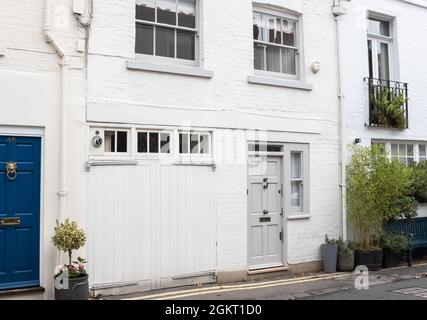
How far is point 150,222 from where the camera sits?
8.91 m

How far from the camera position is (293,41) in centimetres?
1134

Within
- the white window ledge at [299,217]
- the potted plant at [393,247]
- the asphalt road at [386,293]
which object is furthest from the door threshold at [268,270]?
the potted plant at [393,247]

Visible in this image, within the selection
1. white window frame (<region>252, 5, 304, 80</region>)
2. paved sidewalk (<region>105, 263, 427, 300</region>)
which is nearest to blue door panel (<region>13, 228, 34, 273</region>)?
paved sidewalk (<region>105, 263, 427, 300</region>)

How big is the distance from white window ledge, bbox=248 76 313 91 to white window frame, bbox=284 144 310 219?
1.31 meters

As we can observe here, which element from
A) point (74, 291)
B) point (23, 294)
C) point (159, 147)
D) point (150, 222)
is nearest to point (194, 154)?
point (159, 147)

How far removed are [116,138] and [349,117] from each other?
5.94 metres

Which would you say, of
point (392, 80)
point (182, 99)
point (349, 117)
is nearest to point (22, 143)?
point (182, 99)

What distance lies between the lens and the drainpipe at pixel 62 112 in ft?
26.3

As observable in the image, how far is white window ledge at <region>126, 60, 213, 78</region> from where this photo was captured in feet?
29.1

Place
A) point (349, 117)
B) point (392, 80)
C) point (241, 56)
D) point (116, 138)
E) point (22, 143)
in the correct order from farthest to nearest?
point (392, 80), point (349, 117), point (241, 56), point (116, 138), point (22, 143)

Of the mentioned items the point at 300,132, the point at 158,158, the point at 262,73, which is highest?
the point at 262,73
